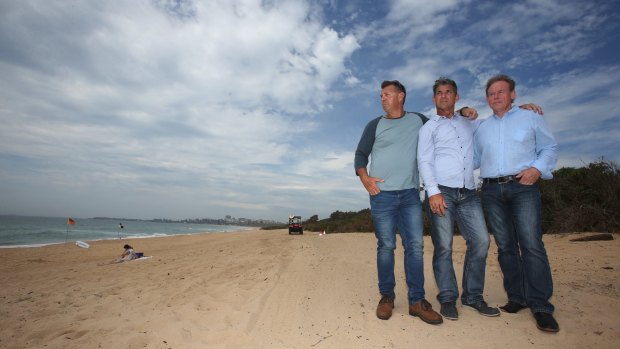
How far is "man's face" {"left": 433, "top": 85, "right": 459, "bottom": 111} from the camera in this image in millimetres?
3283

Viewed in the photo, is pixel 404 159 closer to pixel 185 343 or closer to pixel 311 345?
pixel 311 345

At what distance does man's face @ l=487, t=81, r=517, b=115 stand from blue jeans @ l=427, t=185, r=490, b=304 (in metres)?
0.91

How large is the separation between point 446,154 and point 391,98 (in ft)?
2.69

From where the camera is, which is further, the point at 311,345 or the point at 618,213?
the point at 618,213

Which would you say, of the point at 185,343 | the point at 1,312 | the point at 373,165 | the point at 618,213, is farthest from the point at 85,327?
the point at 618,213

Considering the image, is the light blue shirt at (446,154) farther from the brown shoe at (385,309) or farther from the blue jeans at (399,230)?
the brown shoe at (385,309)

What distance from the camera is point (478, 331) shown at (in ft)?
8.64

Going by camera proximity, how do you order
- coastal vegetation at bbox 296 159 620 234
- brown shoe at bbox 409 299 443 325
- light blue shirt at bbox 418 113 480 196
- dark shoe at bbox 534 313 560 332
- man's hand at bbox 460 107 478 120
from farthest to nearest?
coastal vegetation at bbox 296 159 620 234, man's hand at bbox 460 107 478 120, light blue shirt at bbox 418 113 480 196, brown shoe at bbox 409 299 443 325, dark shoe at bbox 534 313 560 332

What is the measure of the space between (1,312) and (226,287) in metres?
3.04

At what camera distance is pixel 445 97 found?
10.8ft

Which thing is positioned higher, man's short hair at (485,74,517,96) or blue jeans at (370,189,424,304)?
man's short hair at (485,74,517,96)

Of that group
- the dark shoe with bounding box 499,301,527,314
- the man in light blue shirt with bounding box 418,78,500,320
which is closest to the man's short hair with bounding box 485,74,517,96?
the man in light blue shirt with bounding box 418,78,500,320

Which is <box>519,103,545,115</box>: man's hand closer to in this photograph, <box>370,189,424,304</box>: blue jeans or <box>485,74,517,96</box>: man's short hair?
<box>485,74,517,96</box>: man's short hair

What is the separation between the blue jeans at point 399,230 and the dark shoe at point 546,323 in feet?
3.16
